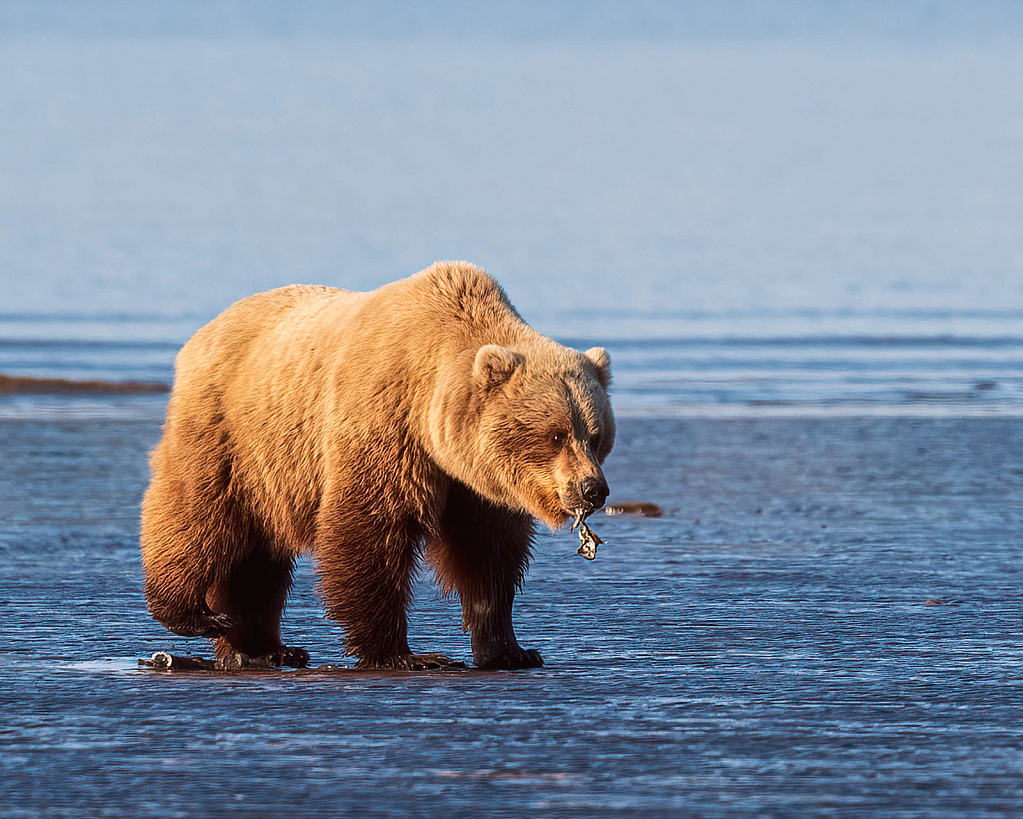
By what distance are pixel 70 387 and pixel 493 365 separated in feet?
55.3

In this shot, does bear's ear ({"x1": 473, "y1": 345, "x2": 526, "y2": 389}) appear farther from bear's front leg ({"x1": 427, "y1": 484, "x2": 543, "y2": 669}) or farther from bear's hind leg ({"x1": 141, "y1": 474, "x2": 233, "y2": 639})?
bear's hind leg ({"x1": 141, "y1": 474, "x2": 233, "y2": 639})

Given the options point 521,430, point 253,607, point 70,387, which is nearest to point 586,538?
point 521,430

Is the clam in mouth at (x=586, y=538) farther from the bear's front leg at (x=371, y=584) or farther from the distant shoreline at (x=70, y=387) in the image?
the distant shoreline at (x=70, y=387)

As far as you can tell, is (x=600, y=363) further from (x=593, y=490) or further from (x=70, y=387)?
(x=70, y=387)

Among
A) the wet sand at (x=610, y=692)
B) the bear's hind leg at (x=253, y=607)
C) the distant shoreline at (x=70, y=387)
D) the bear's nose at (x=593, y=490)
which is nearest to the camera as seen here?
the wet sand at (x=610, y=692)

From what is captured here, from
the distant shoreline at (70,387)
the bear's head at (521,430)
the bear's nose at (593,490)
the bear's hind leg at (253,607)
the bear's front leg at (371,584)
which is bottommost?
the distant shoreline at (70,387)

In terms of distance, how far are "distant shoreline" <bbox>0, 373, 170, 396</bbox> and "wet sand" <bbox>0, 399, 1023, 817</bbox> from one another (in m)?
10.9

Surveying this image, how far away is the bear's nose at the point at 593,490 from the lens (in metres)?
5.80

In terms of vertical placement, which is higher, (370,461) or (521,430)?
(521,430)

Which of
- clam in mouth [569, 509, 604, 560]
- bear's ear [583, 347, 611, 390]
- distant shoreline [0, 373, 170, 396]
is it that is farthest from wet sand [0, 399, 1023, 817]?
distant shoreline [0, 373, 170, 396]

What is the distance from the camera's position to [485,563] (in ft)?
21.2

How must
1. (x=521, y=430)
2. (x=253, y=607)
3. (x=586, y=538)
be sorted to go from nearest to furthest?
(x=521, y=430), (x=586, y=538), (x=253, y=607)

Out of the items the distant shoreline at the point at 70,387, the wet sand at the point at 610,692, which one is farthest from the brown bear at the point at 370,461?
the distant shoreline at the point at 70,387

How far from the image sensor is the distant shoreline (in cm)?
2138
